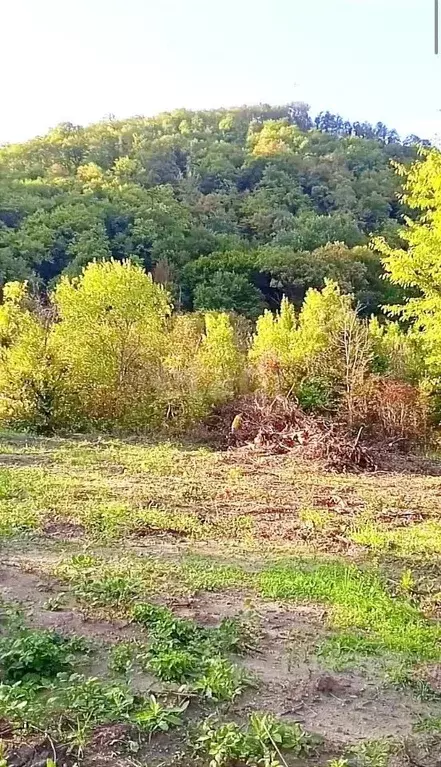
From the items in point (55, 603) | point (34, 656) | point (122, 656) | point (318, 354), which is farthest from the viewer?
point (318, 354)

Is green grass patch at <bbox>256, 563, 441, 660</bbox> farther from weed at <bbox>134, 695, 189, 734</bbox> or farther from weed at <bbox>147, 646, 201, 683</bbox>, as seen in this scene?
weed at <bbox>134, 695, 189, 734</bbox>

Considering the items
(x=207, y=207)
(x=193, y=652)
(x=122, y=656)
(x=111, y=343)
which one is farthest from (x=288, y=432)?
(x=207, y=207)

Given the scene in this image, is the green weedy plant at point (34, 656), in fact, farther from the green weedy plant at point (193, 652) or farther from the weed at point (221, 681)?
the weed at point (221, 681)

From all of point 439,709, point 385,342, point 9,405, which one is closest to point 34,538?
point 439,709

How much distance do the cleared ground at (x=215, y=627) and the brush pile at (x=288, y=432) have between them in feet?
9.61

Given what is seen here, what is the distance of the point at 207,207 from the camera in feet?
121

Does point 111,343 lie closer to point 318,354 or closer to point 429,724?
point 318,354

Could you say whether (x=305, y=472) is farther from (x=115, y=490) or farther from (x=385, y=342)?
(x=385, y=342)

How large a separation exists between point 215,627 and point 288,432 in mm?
8637

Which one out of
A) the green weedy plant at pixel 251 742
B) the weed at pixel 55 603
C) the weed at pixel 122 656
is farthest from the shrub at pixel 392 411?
the green weedy plant at pixel 251 742

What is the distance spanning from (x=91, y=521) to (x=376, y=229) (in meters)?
30.5

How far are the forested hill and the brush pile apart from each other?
11.5 metres

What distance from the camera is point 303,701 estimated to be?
3365 millimetres

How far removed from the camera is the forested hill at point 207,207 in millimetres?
28672
